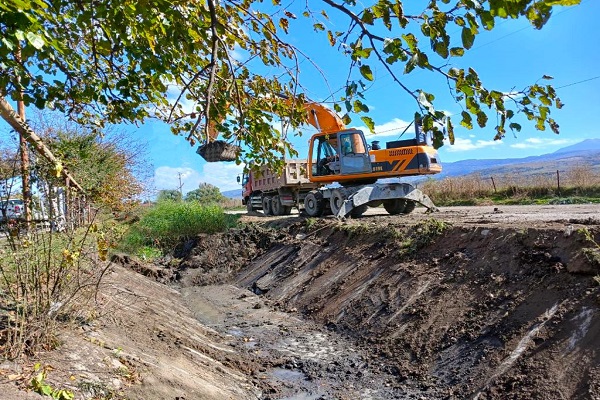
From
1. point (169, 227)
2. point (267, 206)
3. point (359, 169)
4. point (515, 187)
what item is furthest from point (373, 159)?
point (515, 187)

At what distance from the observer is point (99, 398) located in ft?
10.4

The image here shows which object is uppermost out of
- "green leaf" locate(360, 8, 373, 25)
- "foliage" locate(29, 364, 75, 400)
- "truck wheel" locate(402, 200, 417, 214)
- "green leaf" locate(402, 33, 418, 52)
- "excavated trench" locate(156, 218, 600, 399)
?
"green leaf" locate(360, 8, 373, 25)

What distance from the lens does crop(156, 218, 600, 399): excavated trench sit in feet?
14.8

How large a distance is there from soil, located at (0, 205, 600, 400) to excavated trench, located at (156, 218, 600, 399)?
0.02 m

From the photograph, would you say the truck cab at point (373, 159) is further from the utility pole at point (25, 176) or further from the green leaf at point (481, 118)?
the green leaf at point (481, 118)

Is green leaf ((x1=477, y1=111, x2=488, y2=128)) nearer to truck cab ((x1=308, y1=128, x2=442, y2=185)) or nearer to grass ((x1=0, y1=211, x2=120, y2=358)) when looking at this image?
grass ((x1=0, y1=211, x2=120, y2=358))

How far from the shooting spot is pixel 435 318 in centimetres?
598

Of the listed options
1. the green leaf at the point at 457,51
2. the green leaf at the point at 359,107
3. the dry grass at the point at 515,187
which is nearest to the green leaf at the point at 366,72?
the green leaf at the point at 359,107

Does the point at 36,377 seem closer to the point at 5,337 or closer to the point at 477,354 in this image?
the point at 5,337

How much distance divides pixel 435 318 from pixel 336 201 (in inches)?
283

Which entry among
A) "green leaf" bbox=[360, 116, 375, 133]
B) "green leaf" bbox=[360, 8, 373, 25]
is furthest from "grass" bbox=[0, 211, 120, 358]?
"green leaf" bbox=[360, 8, 373, 25]

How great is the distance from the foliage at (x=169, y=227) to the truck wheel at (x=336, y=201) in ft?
13.3

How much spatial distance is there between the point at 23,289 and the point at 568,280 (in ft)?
17.5

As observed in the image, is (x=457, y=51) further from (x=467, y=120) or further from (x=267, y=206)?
(x=267, y=206)
